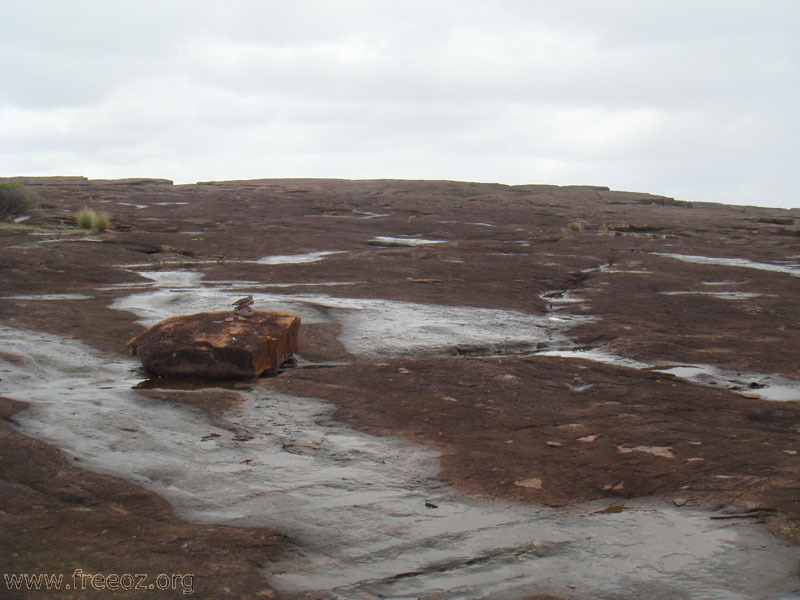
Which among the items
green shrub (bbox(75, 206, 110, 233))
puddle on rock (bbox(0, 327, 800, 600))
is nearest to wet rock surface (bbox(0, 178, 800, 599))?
puddle on rock (bbox(0, 327, 800, 600))

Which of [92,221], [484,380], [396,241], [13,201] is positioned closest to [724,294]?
[484,380]

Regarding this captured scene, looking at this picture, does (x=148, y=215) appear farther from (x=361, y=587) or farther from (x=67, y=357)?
(x=361, y=587)

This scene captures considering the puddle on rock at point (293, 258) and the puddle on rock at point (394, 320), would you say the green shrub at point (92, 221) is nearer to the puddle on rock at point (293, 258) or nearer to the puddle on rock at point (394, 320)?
the puddle on rock at point (293, 258)

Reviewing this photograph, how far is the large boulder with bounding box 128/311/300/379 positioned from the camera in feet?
21.9

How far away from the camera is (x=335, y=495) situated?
4.21 metres

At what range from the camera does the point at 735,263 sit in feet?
55.5

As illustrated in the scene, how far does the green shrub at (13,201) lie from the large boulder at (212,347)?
15.5 meters

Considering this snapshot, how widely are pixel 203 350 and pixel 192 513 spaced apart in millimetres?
3034

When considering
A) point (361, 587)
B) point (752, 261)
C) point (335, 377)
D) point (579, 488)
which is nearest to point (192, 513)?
point (361, 587)

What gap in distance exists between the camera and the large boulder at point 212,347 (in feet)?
21.9

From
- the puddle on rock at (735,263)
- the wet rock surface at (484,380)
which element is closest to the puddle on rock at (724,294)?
the wet rock surface at (484,380)

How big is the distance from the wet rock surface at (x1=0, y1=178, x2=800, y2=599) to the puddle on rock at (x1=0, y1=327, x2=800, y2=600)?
0.07 feet

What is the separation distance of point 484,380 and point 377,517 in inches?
110

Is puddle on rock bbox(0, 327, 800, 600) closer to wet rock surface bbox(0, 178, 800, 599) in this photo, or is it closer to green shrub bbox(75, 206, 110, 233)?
wet rock surface bbox(0, 178, 800, 599)
